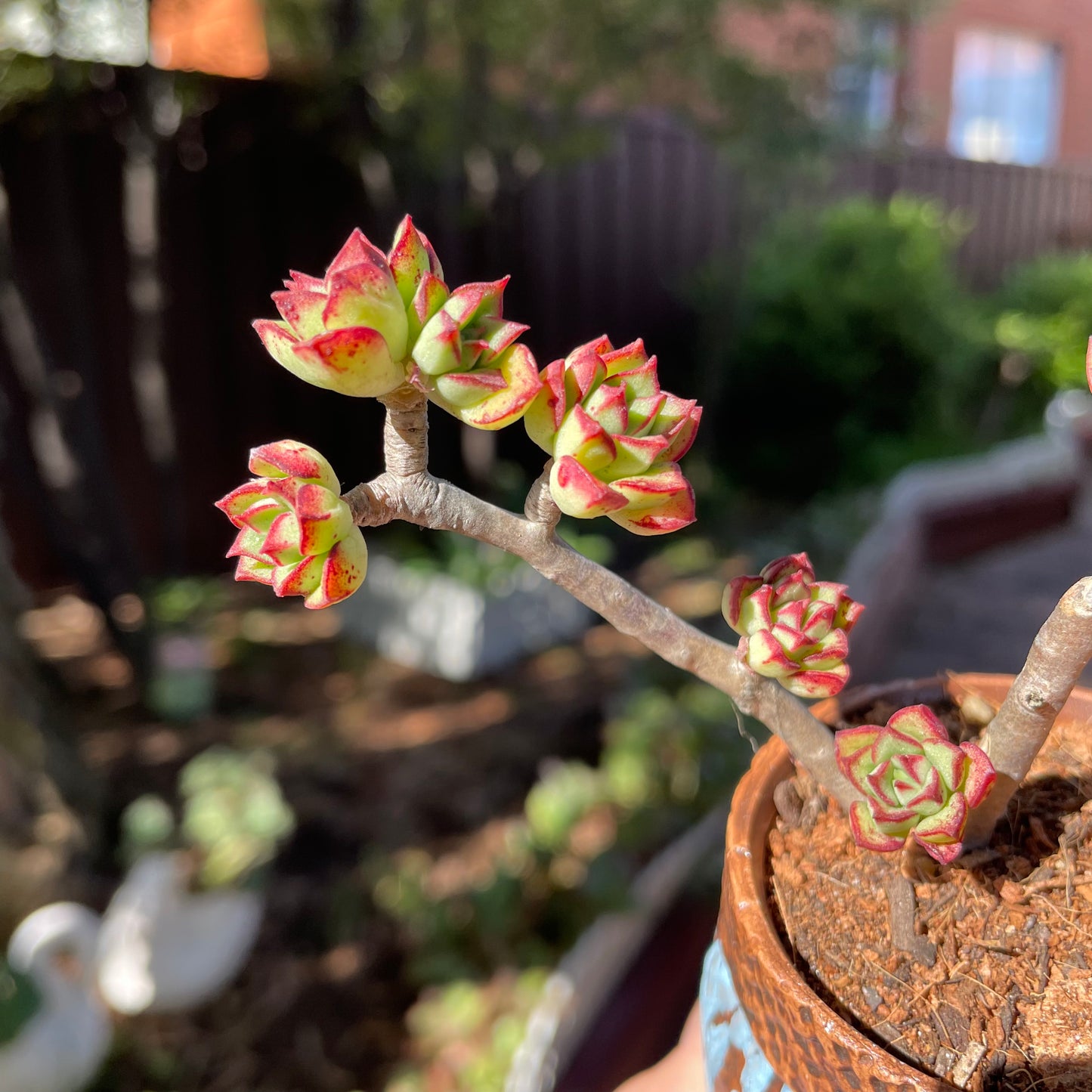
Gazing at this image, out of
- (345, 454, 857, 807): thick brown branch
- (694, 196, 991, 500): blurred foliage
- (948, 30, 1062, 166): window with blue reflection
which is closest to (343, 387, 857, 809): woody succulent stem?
(345, 454, 857, 807): thick brown branch

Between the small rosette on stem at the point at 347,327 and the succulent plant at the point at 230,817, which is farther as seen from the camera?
the succulent plant at the point at 230,817

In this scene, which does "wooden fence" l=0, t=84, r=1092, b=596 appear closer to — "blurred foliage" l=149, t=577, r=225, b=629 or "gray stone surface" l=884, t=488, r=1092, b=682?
"blurred foliage" l=149, t=577, r=225, b=629

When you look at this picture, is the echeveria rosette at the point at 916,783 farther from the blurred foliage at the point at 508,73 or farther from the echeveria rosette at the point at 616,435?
the blurred foliage at the point at 508,73

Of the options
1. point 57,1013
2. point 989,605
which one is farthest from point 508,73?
point 57,1013

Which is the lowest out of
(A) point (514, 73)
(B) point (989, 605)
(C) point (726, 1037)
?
(B) point (989, 605)

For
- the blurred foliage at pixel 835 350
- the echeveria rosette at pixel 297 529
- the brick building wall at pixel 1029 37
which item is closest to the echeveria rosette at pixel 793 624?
the echeveria rosette at pixel 297 529

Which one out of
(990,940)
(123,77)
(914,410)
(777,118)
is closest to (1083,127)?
(914,410)

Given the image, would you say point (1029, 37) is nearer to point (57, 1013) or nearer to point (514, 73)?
point (514, 73)

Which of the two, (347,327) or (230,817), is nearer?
(347,327)
